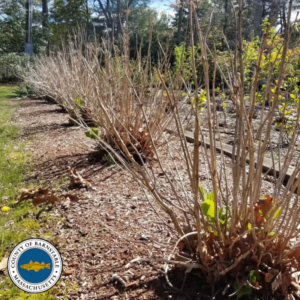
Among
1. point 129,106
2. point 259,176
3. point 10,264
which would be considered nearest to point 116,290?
point 10,264

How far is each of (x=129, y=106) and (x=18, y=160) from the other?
152 cm

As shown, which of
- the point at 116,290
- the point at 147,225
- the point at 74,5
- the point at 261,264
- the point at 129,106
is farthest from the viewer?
the point at 74,5

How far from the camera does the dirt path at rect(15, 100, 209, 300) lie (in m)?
1.51

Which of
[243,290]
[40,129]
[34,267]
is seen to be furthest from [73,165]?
[40,129]

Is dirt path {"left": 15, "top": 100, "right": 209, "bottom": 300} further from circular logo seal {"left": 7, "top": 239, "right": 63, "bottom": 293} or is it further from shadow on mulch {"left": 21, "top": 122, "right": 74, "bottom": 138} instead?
shadow on mulch {"left": 21, "top": 122, "right": 74, "bottom": 138}

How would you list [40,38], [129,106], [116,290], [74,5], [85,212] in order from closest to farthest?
[116,290], [85,212], [129,106], [40,38], [74,5]

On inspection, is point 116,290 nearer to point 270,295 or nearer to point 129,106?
point 270,295

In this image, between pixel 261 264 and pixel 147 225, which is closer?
pixel 261 264

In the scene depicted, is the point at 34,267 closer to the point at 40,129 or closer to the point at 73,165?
the point at 73,165

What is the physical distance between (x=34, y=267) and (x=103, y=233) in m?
0.50

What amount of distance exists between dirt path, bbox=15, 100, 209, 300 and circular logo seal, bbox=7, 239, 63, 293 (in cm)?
7

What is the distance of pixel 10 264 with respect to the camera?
162 cm

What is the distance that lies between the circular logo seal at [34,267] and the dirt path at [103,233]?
0.07m

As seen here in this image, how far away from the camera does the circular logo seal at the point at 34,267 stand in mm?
1559
